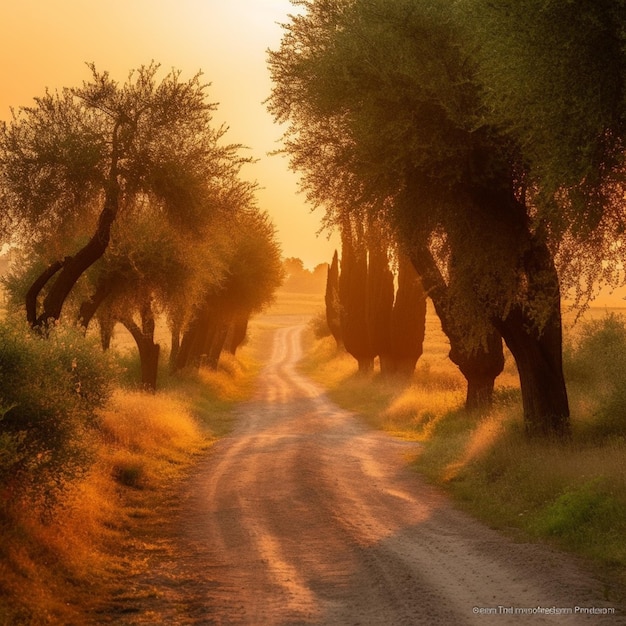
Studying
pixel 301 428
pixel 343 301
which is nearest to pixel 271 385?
pixel 343 301

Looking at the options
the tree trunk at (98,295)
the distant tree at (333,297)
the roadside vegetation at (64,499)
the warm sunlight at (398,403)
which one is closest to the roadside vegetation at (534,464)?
the warm sunlight at (398,403)

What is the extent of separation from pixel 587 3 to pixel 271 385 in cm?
4271

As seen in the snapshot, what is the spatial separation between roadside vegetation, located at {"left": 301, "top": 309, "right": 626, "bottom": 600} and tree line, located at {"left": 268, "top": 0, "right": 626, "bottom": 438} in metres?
0.99

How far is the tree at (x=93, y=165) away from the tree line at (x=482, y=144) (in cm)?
448

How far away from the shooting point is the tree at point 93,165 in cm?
2116

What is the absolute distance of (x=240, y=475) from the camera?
17906 mm

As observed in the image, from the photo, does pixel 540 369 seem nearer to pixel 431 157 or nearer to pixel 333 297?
pixel 431 157

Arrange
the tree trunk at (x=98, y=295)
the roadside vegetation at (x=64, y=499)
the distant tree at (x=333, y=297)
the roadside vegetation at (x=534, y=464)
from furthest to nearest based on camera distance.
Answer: the distant tree at (x=333, y=297) → the tree trunk at (x=98, y=295) → the roadside vegetation at (x=534, y=464) → the roadside vegetation at (x=64, y=499)

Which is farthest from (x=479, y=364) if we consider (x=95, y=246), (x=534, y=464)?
(x=95, y=246)

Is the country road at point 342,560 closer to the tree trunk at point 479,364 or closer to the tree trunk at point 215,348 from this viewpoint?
the tree trunk at point 479,364

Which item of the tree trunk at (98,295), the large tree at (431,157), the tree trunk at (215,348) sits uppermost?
the large tree at (431,157)

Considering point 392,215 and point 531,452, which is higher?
point 392,215

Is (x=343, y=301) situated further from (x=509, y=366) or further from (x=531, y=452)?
(x=531, y=452)

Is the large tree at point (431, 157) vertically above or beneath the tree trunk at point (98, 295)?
above
